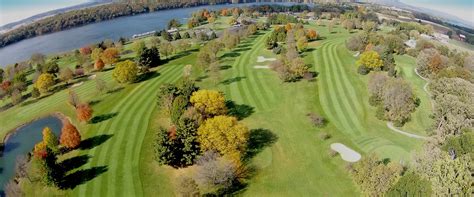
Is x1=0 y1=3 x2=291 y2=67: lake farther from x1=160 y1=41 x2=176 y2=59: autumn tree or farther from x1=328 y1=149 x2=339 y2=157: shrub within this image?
x1=328 y1=149 x2=339 y2=157: shrub

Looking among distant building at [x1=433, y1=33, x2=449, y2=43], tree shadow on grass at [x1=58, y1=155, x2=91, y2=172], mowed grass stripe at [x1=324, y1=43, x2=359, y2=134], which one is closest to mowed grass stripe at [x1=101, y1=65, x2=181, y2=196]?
tree shadow on grass at [x1=58, y1=155, x2=91, y2=172]

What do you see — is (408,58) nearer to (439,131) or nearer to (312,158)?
(439,131)

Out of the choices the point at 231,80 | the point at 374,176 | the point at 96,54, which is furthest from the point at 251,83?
the point at 96,54

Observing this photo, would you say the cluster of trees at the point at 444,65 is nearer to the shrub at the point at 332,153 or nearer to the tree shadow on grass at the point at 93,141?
the shrub at the point at 332,153

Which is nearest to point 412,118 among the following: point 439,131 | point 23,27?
point 439,131

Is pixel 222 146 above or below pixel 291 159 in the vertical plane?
above

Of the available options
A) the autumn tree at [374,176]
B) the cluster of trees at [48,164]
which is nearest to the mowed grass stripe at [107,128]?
the cluster of trees at [48,164]

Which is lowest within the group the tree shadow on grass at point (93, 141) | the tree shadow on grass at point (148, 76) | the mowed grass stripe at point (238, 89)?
the tree shadow on grass at point (93, 141)
